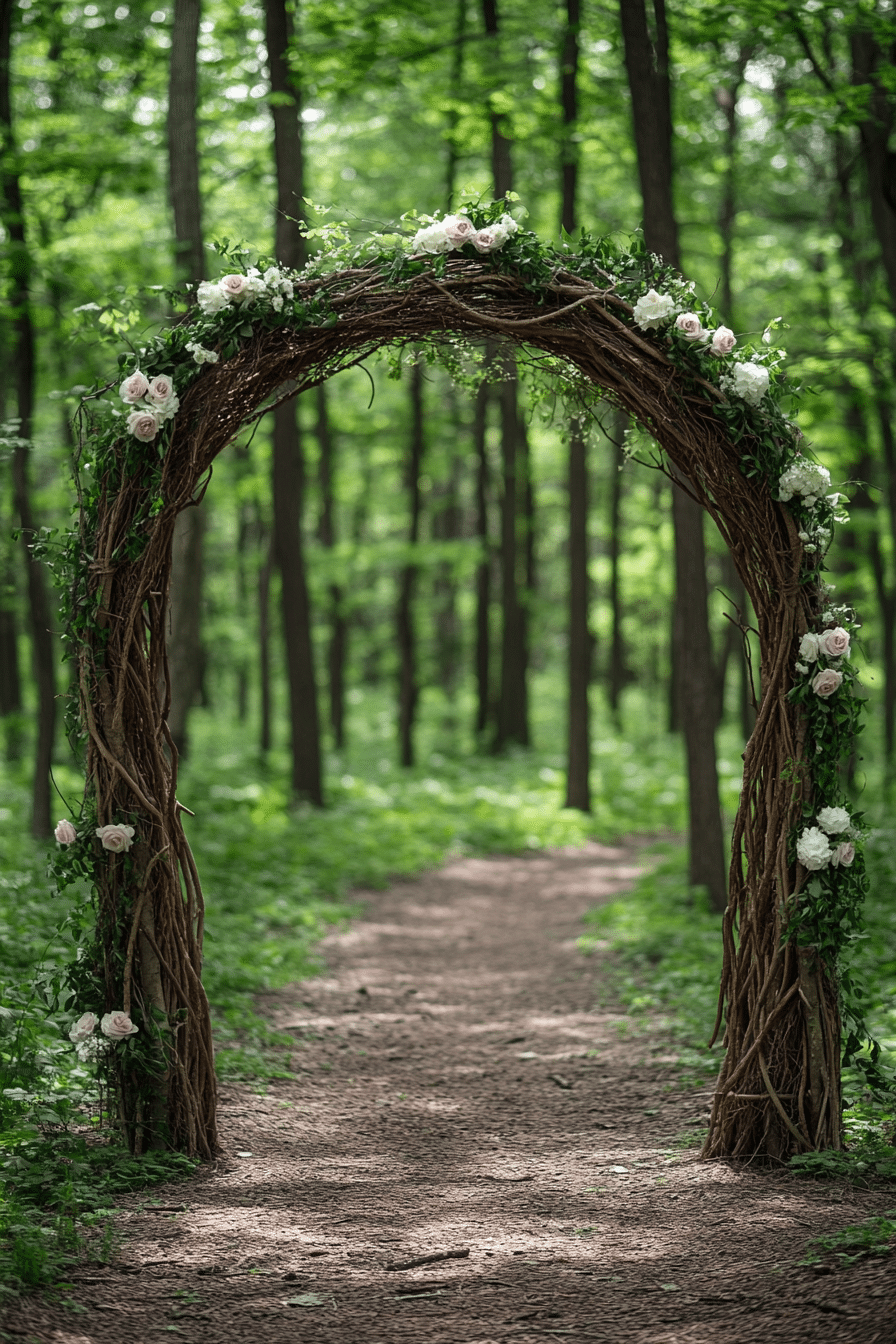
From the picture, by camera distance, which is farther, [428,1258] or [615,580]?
[615,580]

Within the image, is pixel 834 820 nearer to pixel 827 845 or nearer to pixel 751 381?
pixel 827 845

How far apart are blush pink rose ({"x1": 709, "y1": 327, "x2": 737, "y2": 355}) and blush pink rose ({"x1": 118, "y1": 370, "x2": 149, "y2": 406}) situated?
7.02 feet

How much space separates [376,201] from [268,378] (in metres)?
13.3

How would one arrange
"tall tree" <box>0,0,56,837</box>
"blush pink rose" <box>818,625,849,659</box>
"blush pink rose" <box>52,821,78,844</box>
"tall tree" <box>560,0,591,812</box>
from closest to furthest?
"blush pink rose" <box>818,625,849,659</box> < "blush pink rose" <box>52,821,78,844</box> < "tall tree" <box>0,0,56,837</box> < "tall tree" <box>560,0,591,812</box>

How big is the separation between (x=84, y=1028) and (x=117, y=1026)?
153 millimetres

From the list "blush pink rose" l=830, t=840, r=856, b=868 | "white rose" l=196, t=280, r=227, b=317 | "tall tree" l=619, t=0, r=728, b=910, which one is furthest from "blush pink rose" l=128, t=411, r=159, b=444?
"tall tree" l=619, t=0, r=728, b=910

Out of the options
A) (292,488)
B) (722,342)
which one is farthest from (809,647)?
(292,488)

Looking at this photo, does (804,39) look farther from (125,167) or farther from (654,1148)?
(654,1148)

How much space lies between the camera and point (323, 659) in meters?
32.3

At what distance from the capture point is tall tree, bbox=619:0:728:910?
798 cm

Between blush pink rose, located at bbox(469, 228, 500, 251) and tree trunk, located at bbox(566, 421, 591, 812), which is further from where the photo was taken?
tree trunk, located at bbox(566, 421, 591, 812)

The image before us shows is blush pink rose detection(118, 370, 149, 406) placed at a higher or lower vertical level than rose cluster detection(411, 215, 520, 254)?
lower

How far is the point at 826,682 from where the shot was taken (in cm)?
413

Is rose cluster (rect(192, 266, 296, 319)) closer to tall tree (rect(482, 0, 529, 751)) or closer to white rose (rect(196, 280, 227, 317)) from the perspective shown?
white rose (rect(196, 280, 227, 317))
